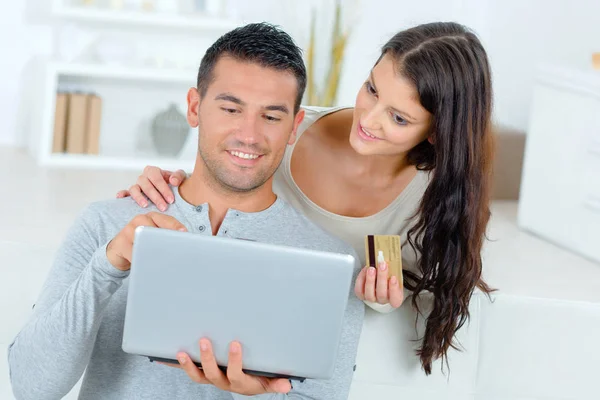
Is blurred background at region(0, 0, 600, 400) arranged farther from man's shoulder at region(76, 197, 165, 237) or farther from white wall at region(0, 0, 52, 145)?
man's shoulder at region(76, 197, 165, 237)

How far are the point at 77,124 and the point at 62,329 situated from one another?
7.82 feet

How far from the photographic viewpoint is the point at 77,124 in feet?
13.1

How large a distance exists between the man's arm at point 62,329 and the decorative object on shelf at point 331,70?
2.52m

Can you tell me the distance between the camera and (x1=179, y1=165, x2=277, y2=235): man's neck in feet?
A: 6.39

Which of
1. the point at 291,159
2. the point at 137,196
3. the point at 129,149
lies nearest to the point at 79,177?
the point at 129,149

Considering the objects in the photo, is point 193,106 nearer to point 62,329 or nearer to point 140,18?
point 62,329

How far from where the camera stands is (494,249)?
2.97m

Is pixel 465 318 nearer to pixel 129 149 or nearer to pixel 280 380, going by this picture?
pixel 280 380

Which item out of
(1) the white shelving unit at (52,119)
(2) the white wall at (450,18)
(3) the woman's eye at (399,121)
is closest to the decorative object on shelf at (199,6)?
(2) the white wall at (450,18)

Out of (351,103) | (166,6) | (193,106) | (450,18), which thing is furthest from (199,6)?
(193,106)

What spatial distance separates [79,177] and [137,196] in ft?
6.00

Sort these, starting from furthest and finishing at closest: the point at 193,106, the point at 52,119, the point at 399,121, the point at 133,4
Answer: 1. the point at 133,4
2. the point at 52,119
3. the point at 399,121
4. the point at 193,106

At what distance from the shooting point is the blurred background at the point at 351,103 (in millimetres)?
2434

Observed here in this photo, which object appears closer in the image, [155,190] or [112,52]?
[155,190]
